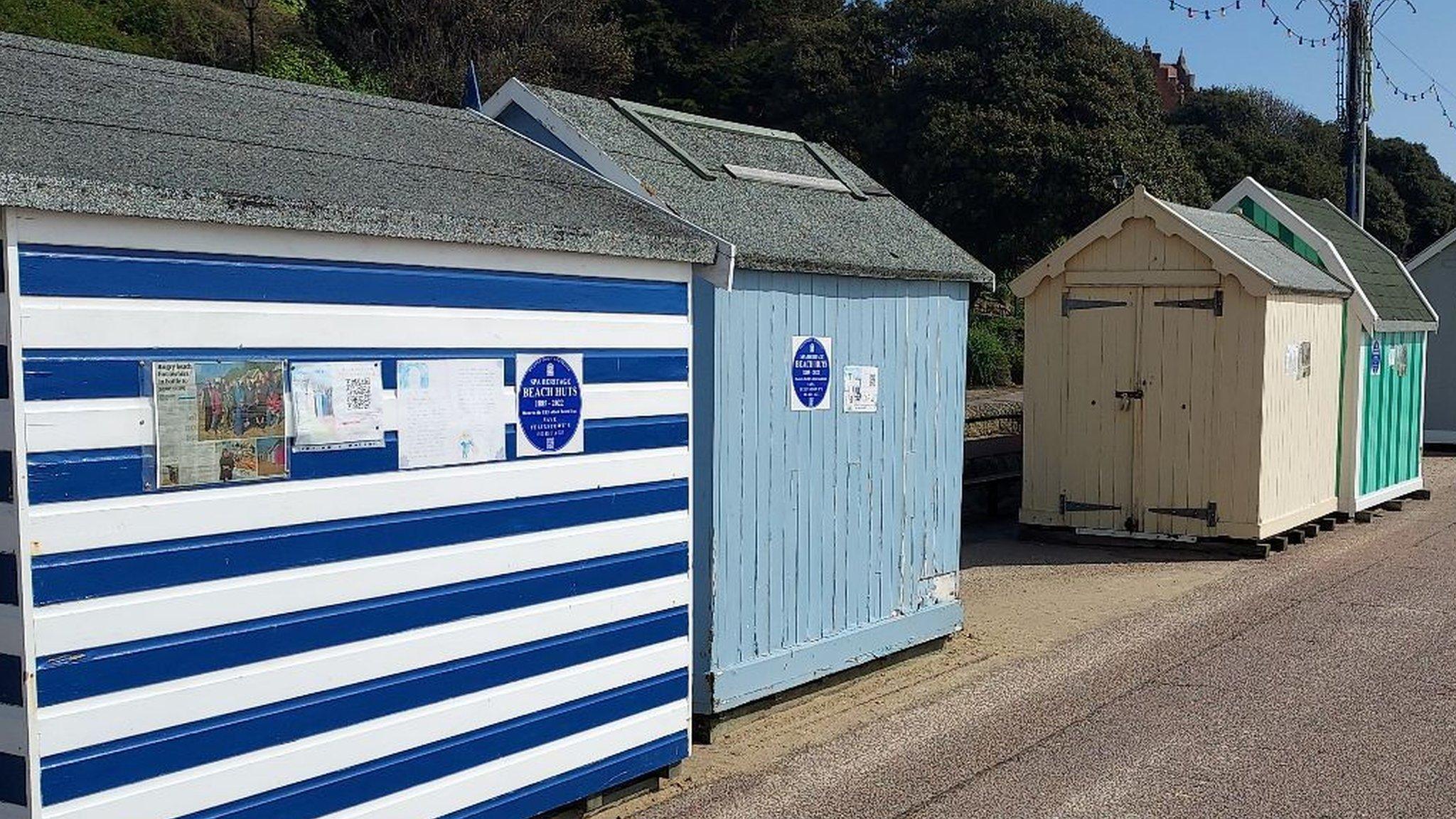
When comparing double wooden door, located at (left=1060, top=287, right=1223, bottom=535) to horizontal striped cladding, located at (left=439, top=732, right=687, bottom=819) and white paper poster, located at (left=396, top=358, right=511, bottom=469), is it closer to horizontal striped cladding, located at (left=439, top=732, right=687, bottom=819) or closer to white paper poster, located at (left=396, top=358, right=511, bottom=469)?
horizontal striped cladding, located at (left=439, top=732, right=687, bottom=819)

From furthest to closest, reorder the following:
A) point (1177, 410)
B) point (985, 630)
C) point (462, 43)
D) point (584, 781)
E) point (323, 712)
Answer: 1. point (462, 43)
2. point (1177, 410)
3. point (985, 630)
4. point (584, 781)
5. point (323, 712)

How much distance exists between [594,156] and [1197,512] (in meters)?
7.57

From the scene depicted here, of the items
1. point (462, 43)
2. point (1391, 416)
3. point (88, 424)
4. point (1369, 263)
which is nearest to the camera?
point (88, 424)

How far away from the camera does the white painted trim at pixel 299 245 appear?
12.2 ft

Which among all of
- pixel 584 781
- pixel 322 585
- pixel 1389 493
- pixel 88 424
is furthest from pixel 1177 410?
pixel 88 424

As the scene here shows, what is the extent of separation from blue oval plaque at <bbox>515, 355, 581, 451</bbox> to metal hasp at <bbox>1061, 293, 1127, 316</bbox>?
814cm

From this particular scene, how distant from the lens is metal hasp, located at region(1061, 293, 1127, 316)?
1238 cm

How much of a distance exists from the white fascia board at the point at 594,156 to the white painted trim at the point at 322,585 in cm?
105

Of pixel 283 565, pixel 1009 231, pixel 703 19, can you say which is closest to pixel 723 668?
pixel 283 565

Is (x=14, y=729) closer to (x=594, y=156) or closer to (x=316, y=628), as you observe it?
(x=316, y=628)

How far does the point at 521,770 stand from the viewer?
513cm

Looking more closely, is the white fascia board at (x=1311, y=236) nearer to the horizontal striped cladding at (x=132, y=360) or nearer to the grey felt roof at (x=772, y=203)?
the grey felt roof at (x=772, y=203)

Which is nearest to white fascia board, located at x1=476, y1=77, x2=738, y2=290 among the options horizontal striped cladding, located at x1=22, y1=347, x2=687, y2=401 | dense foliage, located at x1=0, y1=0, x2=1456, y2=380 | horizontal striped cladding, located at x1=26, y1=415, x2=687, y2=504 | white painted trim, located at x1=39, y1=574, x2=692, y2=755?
horizontal striped cladding, located at x1=26, y1=415, x2=687, y2=504

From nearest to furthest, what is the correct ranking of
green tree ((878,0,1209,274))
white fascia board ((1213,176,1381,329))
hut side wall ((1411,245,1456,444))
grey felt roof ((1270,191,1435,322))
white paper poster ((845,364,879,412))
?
white paper poster ((845,364,879,412))
white fascia board ((1213,176,1381,329))
grey felt roof ((1270,191,1435,322))
hut side wall ((1411,245,1456,444))
green tree ((878,0,1209,274))
